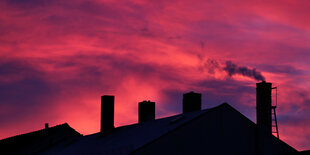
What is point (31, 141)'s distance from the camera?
42.6 metres

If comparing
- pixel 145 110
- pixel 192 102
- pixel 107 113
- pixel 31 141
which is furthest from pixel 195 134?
pixel 31 141

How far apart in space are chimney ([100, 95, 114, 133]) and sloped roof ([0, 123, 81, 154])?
10.2 meters

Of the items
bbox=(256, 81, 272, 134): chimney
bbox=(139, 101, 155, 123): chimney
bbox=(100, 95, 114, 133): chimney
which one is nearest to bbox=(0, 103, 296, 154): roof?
bbox=(100, 95, 114, 133): chimney

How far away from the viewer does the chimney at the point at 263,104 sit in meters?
29.3

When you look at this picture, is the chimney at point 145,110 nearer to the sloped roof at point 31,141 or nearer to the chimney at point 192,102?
the chimney at point 192,102

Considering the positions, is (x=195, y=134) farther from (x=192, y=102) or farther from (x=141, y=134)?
(x=192, y=102)

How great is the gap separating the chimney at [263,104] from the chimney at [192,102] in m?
3.92

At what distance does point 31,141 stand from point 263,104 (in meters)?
23.2

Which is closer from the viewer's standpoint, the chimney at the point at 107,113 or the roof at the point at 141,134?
the roof at the point at 141,134

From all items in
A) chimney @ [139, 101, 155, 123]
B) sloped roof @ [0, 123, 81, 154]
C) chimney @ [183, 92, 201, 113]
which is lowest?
sloped roof @ [0, 123, 81, 154]

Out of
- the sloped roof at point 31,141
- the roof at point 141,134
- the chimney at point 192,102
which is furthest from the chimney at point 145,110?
the sloped roof at point 31,141

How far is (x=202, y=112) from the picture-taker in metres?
25.1

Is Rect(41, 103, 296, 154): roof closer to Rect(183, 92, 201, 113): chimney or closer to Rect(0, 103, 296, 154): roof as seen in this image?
Rect(0, 103, 296, 154): roof

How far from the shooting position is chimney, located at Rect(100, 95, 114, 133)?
109 ft
